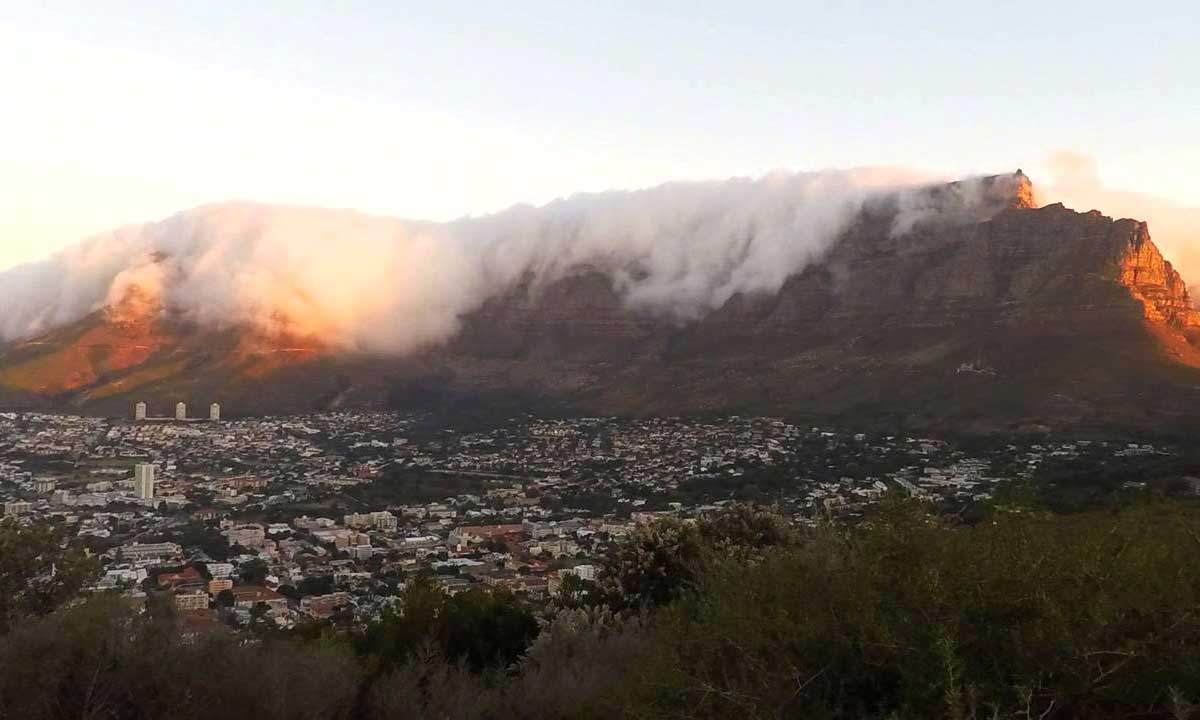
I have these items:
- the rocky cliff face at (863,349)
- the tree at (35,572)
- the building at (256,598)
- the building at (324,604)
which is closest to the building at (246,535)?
the building at (256,598)

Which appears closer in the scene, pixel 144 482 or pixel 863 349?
pixel 144 482

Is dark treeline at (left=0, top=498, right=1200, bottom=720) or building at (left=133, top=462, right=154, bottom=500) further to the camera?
building at (left=133, top=462, right=154, bottom=500)

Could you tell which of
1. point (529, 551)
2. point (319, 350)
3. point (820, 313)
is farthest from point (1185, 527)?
point (319, 350)

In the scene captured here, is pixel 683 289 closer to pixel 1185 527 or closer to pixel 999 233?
pixel 999 233

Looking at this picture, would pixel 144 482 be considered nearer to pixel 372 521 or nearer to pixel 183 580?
pixel 372 521

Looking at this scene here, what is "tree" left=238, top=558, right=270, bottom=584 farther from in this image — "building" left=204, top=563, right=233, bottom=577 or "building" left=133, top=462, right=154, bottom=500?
"building" left=133, top=462, right=154, bottom=500

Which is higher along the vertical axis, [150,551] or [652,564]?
[652,564]

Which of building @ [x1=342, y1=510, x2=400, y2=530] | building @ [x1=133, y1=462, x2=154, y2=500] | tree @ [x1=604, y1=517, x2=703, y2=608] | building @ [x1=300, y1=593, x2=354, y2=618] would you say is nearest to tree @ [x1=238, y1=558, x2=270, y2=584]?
building @ [x1=300, y1=593, x2=354, y2=618]

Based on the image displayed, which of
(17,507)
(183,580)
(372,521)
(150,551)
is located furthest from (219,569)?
(17,507)

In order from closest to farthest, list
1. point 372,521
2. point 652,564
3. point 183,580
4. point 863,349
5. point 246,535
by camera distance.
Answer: point 652,564
point 183,580
point 246,535
point 372,521
point 863,349
